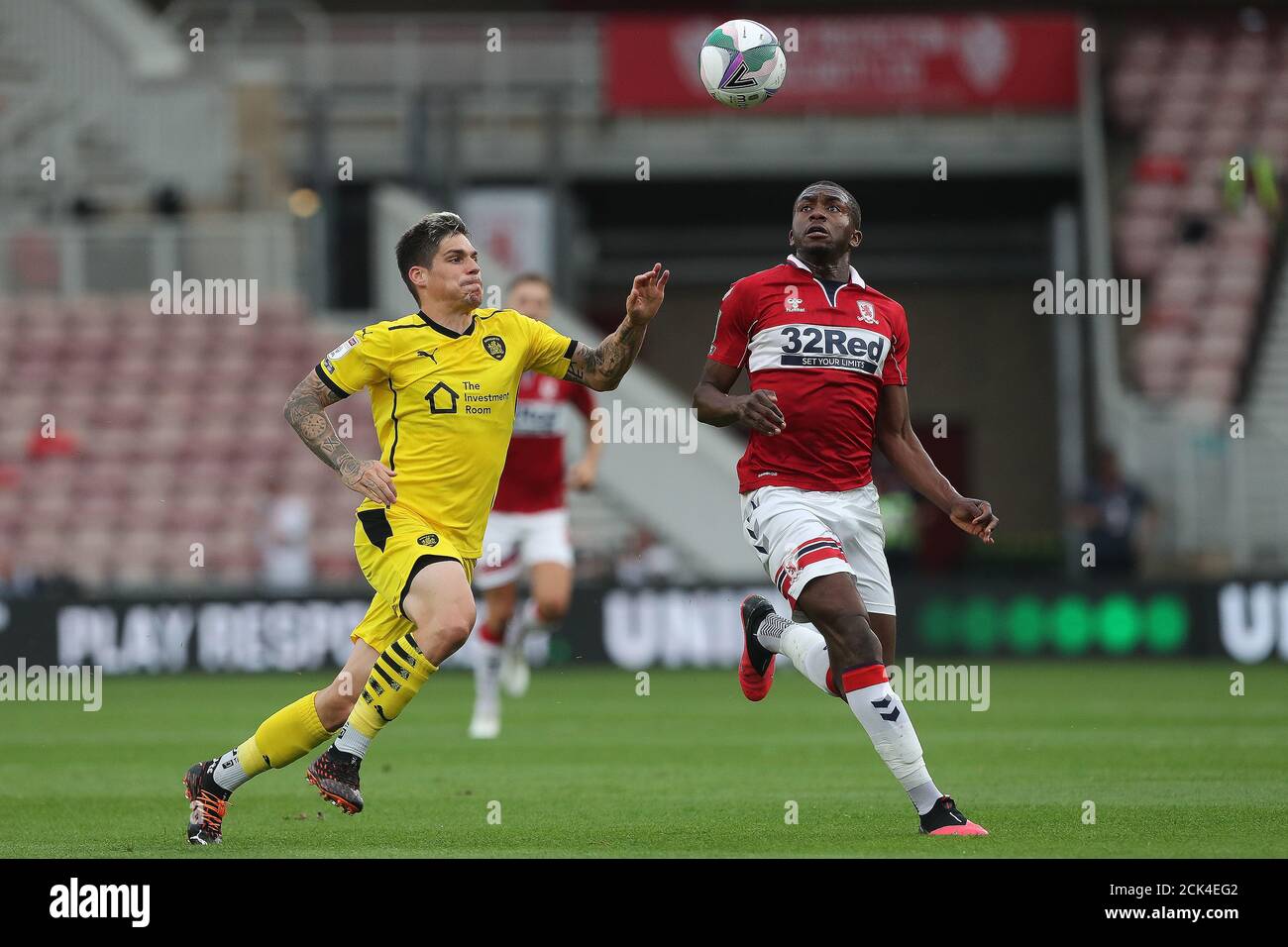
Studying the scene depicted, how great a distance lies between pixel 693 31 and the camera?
3005cm

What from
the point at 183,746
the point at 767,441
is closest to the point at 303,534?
the point at 183,746

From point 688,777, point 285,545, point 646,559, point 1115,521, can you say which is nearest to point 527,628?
point 688,777

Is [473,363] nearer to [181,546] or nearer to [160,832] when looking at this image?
[160,832]

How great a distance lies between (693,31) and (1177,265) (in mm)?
7738

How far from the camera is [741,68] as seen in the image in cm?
965

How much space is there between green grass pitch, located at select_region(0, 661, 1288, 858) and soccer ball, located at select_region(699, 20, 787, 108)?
330 centimetres

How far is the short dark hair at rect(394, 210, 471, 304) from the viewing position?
8.36m

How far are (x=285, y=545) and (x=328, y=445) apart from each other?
49.8 feet

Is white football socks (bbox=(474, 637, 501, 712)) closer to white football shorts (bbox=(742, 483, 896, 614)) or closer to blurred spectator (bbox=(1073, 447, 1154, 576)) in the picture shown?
white football shorts (bbox=(742, 483, 896, 614))

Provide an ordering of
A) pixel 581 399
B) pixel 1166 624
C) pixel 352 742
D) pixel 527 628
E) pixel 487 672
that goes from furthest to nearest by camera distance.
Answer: pixel 1166 624 < pixel 527 628 < pixel 581 399 < pixel 487 672 < pixel 352 742

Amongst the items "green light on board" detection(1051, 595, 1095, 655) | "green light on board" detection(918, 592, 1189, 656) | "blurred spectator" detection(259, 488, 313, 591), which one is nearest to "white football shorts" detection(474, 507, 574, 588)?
"green light on board" detection(918, 592, 1189, 656)

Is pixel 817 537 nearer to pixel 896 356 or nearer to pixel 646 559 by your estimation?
pixel 896 356

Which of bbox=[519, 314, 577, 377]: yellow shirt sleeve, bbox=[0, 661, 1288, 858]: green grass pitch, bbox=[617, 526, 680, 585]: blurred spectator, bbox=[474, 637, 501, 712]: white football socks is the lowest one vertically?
bbox=[0, 661, 1288, 858]: green grass pitch

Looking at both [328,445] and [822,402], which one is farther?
[822,402]
